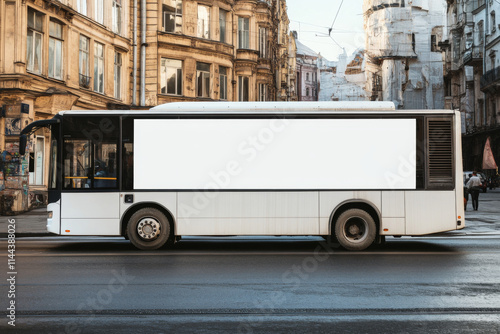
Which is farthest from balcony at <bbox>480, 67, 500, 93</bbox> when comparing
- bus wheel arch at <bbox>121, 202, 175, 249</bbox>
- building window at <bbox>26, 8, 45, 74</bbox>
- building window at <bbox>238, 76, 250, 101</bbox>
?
bus wheel arch at <bbox>121, 202, 175, 249</bbox>

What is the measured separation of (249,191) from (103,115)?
358 centimetres

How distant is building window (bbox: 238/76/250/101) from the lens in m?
38.9

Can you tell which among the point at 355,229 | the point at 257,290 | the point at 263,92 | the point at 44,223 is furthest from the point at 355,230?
the point at 263,92

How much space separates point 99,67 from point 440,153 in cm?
2110

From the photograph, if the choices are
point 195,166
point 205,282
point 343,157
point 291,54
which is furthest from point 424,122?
point 291,54

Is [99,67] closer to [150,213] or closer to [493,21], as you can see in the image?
[150,213]

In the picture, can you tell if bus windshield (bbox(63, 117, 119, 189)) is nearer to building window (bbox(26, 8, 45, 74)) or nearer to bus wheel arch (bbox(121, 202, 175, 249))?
bus wheel arch (bbox(121, 202, 175, 249))

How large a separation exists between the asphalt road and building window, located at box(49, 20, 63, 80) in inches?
559

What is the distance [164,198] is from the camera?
1307cm

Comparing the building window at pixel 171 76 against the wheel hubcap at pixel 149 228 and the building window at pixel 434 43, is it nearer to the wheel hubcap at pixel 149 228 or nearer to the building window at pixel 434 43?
the wheel hubcap at pixel 149 228

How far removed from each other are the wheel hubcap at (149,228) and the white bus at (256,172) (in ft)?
0.07

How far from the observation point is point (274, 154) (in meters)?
13.1

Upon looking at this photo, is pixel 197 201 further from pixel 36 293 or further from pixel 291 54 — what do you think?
pixel 291 54

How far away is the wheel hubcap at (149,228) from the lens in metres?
13.1
